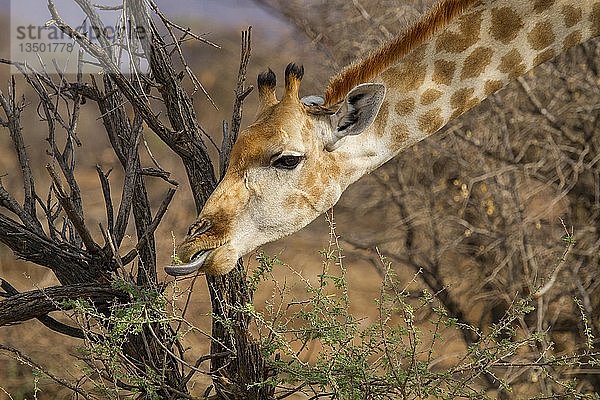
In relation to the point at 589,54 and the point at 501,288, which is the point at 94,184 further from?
the point at 589,54

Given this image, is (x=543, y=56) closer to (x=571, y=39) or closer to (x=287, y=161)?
(x=571, y=39)

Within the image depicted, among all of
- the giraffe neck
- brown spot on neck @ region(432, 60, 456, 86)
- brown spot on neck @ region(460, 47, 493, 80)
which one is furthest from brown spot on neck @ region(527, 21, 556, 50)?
brown spot on neck @ region(432, 60, 456, 86)

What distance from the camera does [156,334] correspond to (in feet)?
8.83

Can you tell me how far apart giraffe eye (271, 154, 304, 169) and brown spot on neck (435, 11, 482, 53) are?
2.06 ft

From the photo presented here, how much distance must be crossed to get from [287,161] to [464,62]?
2.36 ft

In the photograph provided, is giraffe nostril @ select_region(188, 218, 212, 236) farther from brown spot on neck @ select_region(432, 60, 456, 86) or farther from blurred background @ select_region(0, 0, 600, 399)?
blurred background @ select_region(0, 0, 600, 399)

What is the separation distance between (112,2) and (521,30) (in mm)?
1396

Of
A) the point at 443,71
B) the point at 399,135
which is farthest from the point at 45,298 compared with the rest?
the point at 443,71

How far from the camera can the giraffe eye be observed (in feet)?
8.52

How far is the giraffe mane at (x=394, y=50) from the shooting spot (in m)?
2.81

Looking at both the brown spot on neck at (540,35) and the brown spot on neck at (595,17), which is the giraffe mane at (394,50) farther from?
the brown spot on neck at (595,17)

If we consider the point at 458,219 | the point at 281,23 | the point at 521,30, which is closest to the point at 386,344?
the point at 521,30
